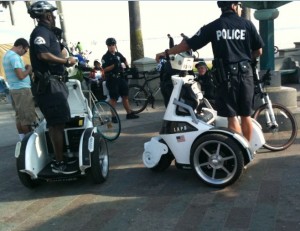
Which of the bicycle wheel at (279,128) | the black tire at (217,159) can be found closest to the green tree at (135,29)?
the bicycle wheel at (279,128)

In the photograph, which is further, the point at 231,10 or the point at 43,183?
the point at 43,183

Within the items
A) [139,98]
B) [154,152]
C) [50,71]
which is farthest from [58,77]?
[139,98]

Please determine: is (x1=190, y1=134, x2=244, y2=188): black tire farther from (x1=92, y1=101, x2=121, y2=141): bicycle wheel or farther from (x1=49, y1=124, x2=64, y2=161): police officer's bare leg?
(x1=92, y1=101, x2=121, y2=141): bicycle wheel

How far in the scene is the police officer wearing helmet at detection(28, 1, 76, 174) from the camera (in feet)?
14.4

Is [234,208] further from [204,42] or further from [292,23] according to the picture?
[292,23]

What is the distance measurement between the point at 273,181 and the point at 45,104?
102 inches

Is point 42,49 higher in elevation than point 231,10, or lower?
lower

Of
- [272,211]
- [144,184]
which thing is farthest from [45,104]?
[272,211]

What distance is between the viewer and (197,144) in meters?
4.32

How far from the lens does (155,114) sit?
8914 millimetres

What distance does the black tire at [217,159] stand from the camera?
4.18 m

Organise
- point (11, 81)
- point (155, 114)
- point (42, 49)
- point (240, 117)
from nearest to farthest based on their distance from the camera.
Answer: point (42, 49)
point (240, 117)
point (11, 81)
point (155, 114)

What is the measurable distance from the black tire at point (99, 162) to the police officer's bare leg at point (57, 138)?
38cm

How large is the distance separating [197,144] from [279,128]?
1800 mm
